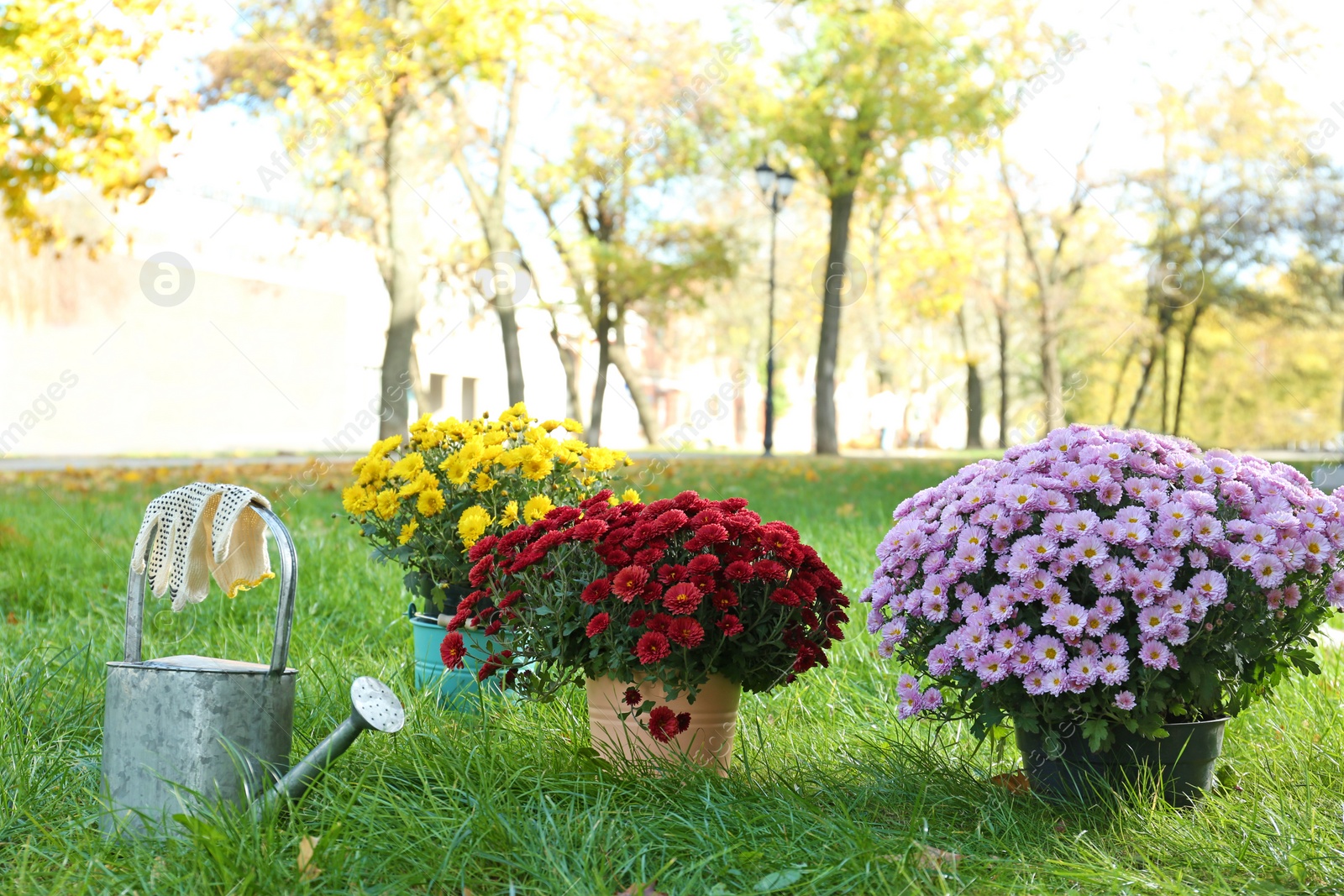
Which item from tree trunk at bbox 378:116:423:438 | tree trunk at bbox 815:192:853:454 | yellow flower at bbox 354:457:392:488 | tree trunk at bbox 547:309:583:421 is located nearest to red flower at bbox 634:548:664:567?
yellow flower at bbox 354:457:392:488

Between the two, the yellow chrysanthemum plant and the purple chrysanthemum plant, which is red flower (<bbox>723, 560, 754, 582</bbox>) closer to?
the purple chrysanthemum plant

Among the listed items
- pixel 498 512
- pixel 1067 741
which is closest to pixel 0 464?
pixel 498 512

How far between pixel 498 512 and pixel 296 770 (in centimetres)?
109

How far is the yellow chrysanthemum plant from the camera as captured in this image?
294 cm

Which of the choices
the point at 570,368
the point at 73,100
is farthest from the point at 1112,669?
the point at 570,368

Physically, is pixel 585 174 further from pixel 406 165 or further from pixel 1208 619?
pixel 1208 619

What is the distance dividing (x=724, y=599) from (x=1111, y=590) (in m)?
0.74

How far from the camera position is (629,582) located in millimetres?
2215

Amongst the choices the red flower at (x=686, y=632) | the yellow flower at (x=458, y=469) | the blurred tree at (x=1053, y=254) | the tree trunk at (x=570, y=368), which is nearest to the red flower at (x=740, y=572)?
the red flower at (x=686, y=632)

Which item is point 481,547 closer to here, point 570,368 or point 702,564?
point 702,564

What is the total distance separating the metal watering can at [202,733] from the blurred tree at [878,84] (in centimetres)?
1511

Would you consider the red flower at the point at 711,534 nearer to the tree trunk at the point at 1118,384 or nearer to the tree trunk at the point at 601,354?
the tree trunk at the point at 601,354

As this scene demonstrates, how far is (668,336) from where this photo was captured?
3672 centimetres

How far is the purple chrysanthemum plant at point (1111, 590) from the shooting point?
2.12 m
